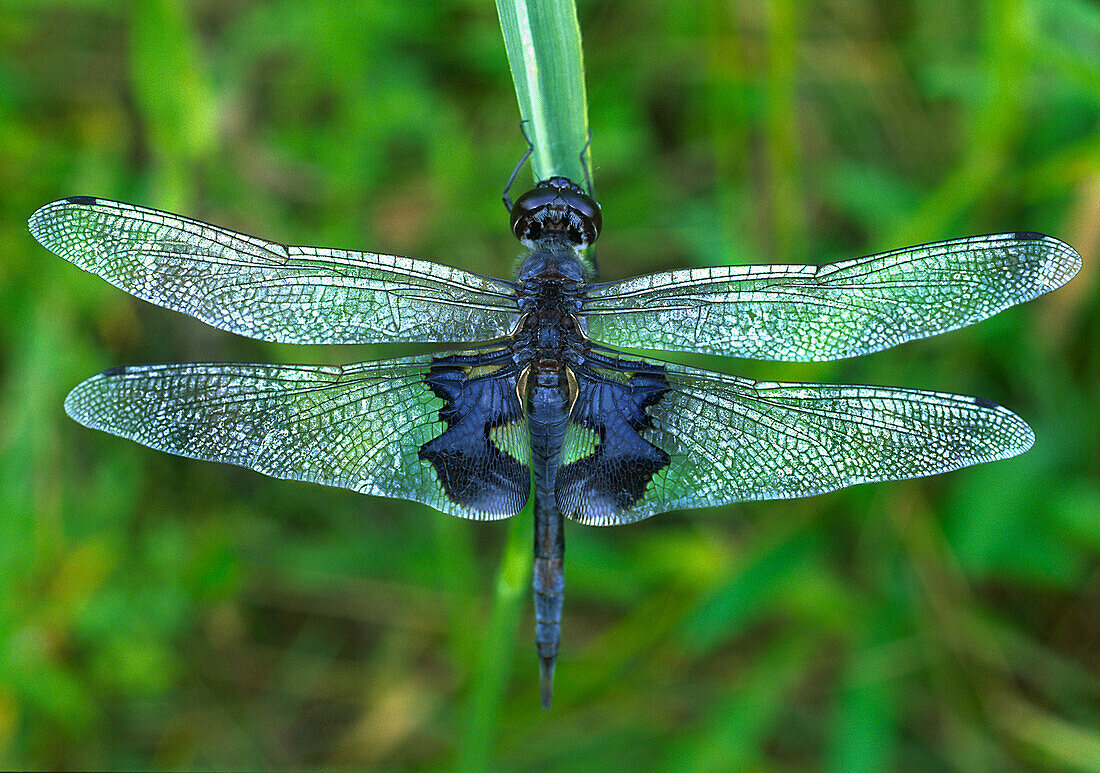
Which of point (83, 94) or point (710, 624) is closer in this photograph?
point (710, 624)

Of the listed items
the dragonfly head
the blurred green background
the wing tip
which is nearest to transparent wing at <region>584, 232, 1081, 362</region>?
the dragonfly head

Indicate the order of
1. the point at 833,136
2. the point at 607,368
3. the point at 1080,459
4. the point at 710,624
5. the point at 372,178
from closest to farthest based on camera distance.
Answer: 1. the point at 607,368
2. the point at 710,624
3. the point at 1080,459
4. the point at 372,178
5. the point at 833,136

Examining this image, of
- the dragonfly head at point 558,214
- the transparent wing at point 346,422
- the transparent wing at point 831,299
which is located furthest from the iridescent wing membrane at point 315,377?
the transparent wing at point 831,299

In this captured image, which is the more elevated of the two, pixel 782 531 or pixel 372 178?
pixel 372 178

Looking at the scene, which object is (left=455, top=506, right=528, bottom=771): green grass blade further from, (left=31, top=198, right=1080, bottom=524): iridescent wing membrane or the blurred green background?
the blurred green background

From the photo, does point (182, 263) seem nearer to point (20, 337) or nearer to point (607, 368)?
point (607, 368)

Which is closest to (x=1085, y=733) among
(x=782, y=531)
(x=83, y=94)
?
(x=782, y=531)

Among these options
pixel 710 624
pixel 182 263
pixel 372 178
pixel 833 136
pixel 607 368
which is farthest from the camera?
pixel 833 136
